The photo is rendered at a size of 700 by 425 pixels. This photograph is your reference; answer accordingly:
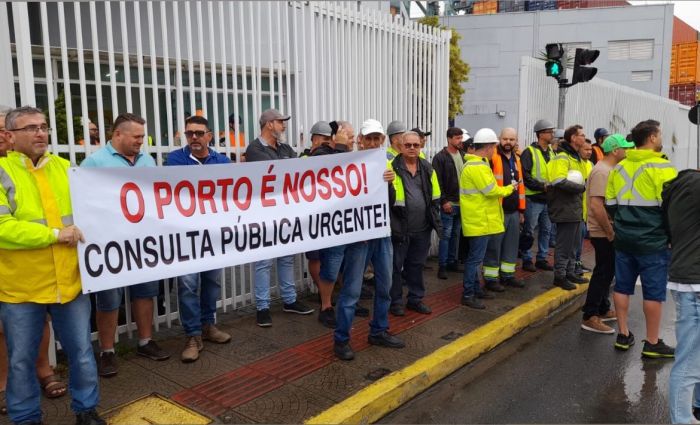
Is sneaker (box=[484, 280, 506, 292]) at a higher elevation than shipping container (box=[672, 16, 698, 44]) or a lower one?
lower

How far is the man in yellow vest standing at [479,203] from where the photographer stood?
5832 mm

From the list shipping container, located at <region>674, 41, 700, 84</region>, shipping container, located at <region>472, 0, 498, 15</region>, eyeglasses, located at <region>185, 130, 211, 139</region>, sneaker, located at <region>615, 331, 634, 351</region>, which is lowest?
sneaker, located at <region>615, 331, 634, 351</region>

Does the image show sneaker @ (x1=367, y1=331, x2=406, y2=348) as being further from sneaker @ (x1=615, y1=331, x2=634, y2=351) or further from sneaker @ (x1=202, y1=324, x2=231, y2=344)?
sneaker @ (x1=615, y1=331, x2=634, y2=351)

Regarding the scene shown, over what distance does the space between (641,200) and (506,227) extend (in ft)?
7.26

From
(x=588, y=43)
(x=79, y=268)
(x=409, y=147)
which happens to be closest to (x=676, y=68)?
(x=588, y=43)

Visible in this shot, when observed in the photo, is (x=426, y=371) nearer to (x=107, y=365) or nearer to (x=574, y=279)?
(x=107, y=365)

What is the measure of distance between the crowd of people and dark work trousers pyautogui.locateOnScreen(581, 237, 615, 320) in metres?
0.01

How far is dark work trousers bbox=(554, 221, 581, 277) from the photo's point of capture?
21.2ft

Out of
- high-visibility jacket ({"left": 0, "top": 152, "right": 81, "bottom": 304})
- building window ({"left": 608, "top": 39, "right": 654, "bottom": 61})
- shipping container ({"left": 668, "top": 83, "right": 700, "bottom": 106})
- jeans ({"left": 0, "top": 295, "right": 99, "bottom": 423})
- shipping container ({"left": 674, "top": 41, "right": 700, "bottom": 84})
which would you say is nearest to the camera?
high-visibility jacket ({"left": 0, "top": 152, "right": 81, "bottom": 304})

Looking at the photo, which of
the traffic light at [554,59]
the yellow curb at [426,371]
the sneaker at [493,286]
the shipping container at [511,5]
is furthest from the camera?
the shipping container at [511,5]

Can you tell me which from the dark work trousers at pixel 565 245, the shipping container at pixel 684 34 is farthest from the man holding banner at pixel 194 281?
the shipping container at pixel 684 34

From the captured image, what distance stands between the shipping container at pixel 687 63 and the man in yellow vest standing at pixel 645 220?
132ft

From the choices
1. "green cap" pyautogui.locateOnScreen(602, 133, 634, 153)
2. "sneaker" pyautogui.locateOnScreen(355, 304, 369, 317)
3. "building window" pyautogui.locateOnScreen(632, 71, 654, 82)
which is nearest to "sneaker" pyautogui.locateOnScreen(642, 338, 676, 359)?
"green cap" pyautogui.locateOnScreen(602, 133, 634, 153)

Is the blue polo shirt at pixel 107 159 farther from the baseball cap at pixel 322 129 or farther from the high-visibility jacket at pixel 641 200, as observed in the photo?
the high-visibility jacket at pixel 641 200
